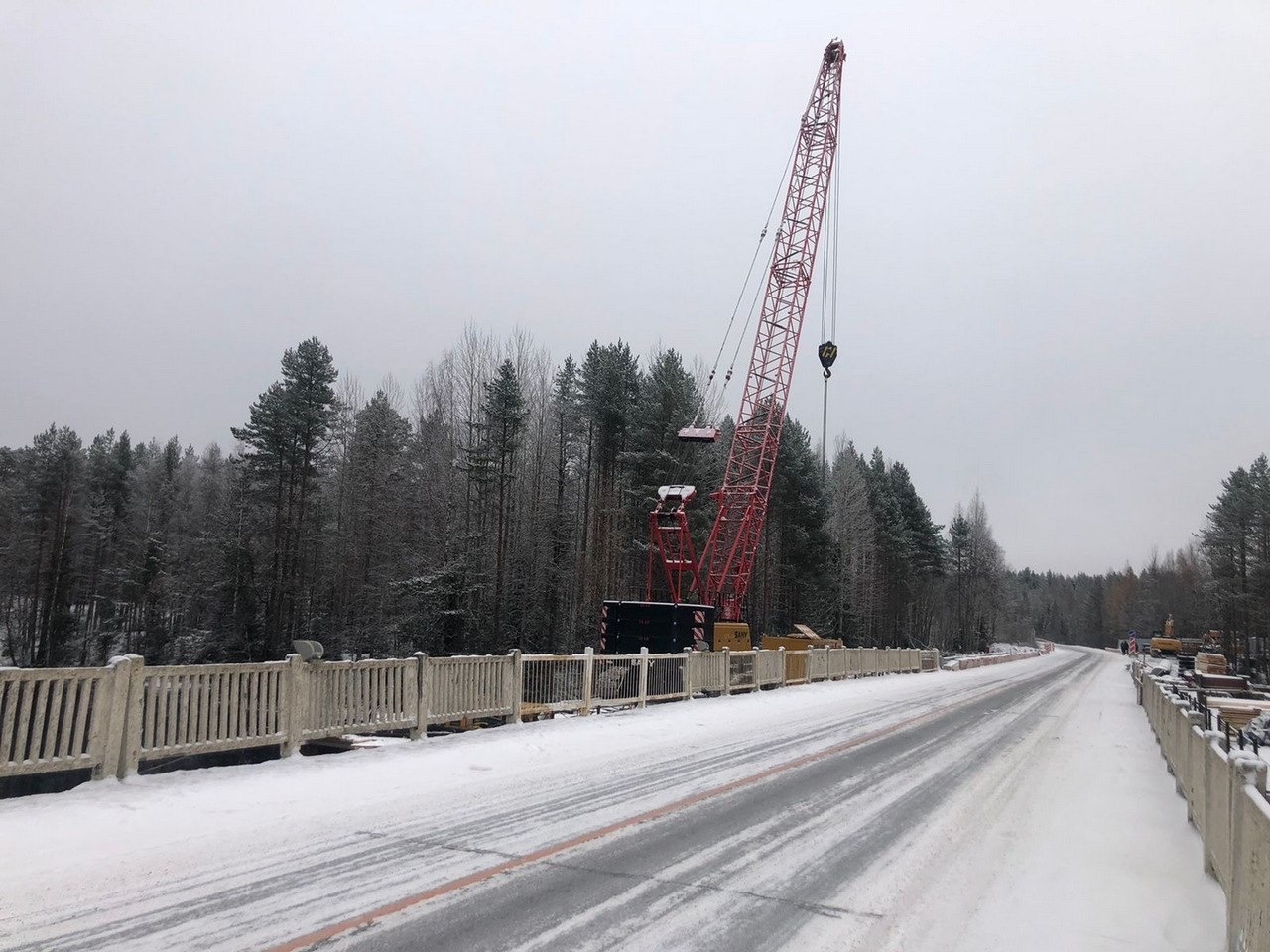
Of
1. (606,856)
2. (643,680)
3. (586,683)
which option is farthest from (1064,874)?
(643,680)

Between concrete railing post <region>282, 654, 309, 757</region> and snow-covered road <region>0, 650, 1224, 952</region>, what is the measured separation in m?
0.31

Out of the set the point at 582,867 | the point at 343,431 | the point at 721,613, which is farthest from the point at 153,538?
the point at 582,867

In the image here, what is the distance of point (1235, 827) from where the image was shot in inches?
194

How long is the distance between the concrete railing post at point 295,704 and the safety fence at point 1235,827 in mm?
9469

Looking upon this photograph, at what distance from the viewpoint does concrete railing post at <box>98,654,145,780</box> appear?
27.0 feet

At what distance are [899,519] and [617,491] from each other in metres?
40.9

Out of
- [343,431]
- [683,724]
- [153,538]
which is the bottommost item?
[683,724]

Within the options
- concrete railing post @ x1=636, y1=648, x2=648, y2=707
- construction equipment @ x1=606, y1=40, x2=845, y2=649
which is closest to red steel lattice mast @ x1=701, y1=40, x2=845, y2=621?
construction equipment @ x1=606, y1=40, x2=845, y2=649

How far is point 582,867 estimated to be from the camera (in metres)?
6.18

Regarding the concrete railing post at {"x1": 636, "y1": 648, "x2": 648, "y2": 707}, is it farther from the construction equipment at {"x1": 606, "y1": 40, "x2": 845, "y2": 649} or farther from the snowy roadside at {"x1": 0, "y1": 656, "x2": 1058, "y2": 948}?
the construction equipment at {"x1": 606, "y1": 40, "x2": 845, "y2": 649}

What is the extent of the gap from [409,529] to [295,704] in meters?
37.2

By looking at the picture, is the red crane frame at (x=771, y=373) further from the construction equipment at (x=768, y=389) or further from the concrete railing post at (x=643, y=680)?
the concrete railing post at (x=643, y=680)

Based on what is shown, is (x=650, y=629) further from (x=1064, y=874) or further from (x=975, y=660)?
(x=975, y=660)

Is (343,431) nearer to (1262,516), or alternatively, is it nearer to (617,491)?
(617,491)
